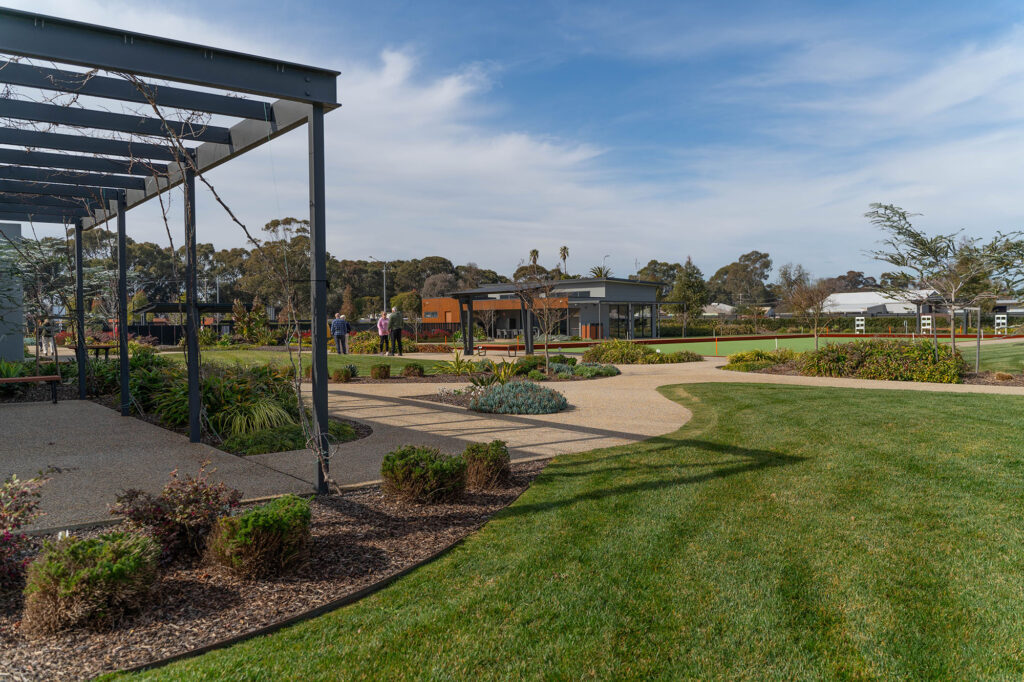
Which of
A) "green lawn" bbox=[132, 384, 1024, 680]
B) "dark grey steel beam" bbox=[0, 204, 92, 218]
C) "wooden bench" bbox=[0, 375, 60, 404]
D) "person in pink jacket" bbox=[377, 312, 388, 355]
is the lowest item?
"green lawn" bbox=[132, 384, 1024, 680]

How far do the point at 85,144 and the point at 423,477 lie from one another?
5.18 m

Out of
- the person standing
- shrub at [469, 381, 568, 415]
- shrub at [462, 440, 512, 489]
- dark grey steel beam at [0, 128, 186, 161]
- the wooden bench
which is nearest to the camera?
shrub at [462, 440, 512, 489]

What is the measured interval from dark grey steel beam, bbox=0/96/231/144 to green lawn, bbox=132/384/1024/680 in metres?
4.45

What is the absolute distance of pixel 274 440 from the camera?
22.5ft

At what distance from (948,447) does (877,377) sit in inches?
316

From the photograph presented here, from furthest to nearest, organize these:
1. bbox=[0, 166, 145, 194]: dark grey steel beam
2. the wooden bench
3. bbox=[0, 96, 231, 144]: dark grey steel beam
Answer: the wooden bench
bbox=[0, 166, 145, 194]: dark grey steel beam
bbox=[0, 96, 231, 144]: dark grey steel beam

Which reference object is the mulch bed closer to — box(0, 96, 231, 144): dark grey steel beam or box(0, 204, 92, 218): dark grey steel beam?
box(0, 96, 231, 144): dark grey steel beam

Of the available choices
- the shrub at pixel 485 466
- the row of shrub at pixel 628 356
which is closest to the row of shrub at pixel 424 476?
the shrub at pixel 485 466

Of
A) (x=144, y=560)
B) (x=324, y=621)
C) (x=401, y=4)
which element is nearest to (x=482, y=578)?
(x=324, y=621)

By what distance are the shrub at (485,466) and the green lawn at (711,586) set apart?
39cm

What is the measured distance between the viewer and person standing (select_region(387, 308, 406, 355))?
21.8m

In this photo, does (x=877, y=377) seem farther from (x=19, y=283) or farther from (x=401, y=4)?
(x=19, y=283)

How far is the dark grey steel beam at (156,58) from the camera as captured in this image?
3.78 metres

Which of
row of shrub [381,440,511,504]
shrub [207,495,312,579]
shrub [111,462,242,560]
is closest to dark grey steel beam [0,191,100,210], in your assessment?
shrub [111,462,242,560]
